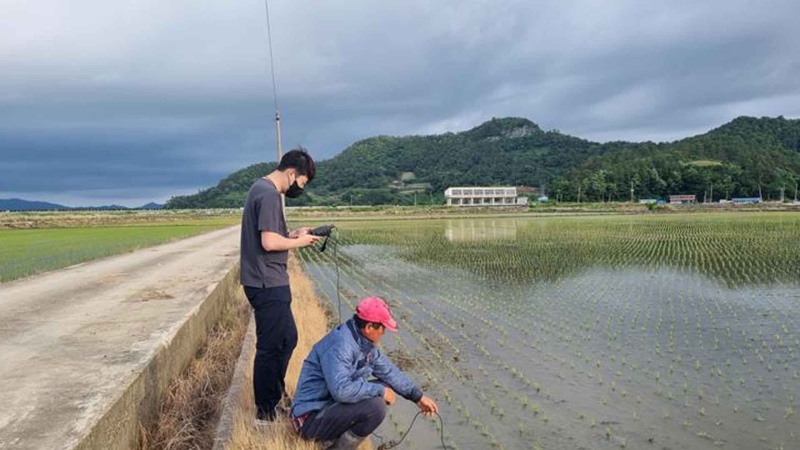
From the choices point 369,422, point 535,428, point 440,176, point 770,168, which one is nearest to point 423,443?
point 535,428

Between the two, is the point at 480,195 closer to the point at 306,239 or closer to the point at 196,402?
the point at 196,402

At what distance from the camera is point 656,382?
19.3ft

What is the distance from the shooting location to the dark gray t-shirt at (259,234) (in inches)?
137

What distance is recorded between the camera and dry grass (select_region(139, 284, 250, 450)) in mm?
3781

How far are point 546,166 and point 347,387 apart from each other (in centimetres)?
15080

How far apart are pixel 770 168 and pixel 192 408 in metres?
112

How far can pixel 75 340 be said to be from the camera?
506 cm

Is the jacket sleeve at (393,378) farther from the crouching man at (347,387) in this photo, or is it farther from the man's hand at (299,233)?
the man's hand at (299,233)

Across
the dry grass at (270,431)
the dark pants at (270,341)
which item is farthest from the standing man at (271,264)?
the dry grass at (270,431)

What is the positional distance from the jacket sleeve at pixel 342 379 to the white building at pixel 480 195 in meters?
105

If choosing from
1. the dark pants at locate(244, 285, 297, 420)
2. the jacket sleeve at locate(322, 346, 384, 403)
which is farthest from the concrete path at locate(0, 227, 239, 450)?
the jacket sleeve at locate(322, 346, 384, 403)

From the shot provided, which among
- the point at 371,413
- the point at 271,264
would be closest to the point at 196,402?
the point at 271,264

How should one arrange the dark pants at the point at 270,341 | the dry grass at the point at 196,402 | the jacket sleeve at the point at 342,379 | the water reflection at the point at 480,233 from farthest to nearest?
the water reflection at the point at 480,233
the dry grass at the point at 196,402
the dark pants at the point at 270,341
the jacket sleeve at the point at 342,379

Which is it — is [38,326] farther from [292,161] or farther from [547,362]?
[547,362]
